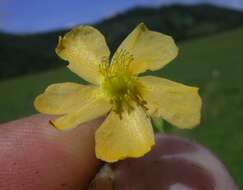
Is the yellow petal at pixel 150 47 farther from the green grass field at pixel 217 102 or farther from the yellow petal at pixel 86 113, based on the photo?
the green grass field at pixel 217 102

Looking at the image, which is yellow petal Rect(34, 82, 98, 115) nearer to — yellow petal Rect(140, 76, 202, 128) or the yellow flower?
the yellow flower

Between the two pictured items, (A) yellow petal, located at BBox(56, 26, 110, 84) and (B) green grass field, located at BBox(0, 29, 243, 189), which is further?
(B) green grass field, located at BBox(0, 29, 243, 189)

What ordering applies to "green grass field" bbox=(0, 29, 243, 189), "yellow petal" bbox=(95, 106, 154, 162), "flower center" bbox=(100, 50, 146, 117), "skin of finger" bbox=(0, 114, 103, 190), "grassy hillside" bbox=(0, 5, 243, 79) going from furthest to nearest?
"grassy hillside" bbox=(0, 5, 243, 79)
"green grass field" bbox=(0, 29, 243, 189)
"skin of finger" bbox=(0, 114, 103, 190)
"flower center" bbox=(100, 50, 146, 117)
"yellow petal" bbox=(95, 106, 154, 162)

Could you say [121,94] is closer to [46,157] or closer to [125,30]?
[46,157]

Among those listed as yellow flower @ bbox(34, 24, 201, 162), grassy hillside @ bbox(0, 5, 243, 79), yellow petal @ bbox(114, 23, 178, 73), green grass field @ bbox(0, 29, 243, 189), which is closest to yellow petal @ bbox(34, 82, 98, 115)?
yellow flower @ bbox(34, 24, 201, 162)

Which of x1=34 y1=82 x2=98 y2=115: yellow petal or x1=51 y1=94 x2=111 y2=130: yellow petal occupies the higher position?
x1=34 y1=82 x2=98 y2=115: yellow petal

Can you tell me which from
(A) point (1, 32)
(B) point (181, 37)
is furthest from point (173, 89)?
(A) point (1, 32)

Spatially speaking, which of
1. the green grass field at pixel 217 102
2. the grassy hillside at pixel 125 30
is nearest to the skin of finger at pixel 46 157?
the green grass field at pixel 217 102
